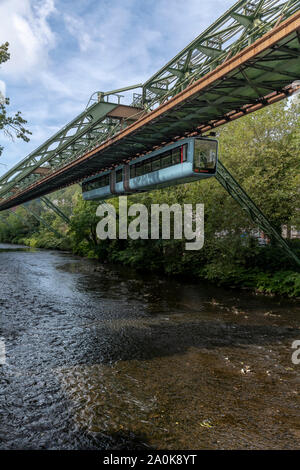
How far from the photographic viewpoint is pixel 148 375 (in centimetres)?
811

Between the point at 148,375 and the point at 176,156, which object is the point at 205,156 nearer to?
the point at 176,156

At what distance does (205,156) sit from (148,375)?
1078cm

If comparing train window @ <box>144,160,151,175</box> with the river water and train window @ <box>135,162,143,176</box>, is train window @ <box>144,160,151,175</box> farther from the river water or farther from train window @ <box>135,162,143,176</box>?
the river water

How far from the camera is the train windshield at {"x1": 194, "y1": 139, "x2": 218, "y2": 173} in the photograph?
51.6ft

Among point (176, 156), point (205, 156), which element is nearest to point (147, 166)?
point (176, 156)

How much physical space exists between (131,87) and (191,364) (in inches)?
832

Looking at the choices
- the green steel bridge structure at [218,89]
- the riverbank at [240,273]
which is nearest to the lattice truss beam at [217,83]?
the green steel bridge structure at [218,89]

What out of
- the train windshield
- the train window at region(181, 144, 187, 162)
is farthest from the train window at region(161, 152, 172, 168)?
the train windshield

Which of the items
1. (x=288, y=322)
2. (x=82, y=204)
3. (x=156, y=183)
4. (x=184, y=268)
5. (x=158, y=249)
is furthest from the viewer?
(x=82, y=204)

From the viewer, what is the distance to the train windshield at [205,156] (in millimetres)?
15734

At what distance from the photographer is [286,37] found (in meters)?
9.27

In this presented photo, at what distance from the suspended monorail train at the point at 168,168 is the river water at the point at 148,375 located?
628cm
